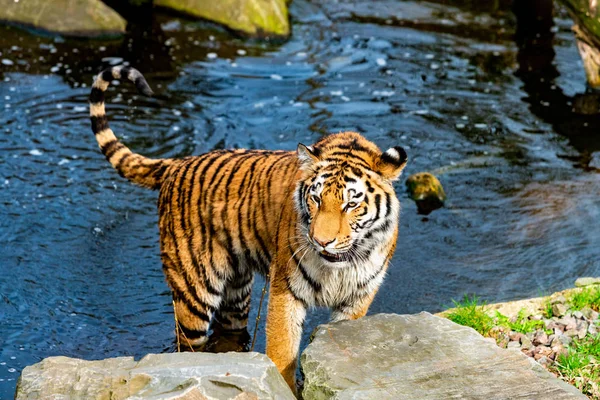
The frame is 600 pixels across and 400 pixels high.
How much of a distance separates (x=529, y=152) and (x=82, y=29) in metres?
6.08

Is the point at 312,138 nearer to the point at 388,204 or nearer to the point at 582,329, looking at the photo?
the point at 582,329

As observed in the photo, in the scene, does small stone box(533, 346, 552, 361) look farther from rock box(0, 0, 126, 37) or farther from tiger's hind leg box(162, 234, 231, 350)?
rock box(0, 0, 126, 37)

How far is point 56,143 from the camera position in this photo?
834cm

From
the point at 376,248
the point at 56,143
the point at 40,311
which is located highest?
the point at 376,248

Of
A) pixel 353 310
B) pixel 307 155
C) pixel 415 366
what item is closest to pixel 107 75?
pixel 307 155

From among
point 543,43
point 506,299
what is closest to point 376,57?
point 543,43

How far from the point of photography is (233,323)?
18.1ft

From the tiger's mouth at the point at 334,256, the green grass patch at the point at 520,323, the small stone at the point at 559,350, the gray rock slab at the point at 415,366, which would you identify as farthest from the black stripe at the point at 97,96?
the small stone at the point at 559,350

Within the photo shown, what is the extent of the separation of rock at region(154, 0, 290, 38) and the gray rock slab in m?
7.92

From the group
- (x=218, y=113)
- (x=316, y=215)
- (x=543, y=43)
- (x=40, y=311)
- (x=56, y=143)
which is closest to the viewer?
(x=316, y=215)

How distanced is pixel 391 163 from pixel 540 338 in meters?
1.44

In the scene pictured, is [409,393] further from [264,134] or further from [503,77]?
[503,77]

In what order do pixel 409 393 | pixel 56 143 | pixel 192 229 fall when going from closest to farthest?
pixel 409 393 → pixel 192 229 → pixel 56 143

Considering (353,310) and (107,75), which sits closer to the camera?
(353,310)
